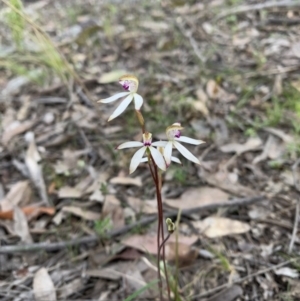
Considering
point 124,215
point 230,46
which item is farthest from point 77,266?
point 230,46

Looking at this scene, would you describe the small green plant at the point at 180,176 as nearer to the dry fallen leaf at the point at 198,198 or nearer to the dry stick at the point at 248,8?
the dry fallen leaf at the point at 198,198

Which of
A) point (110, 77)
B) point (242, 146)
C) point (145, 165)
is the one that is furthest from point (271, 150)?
point (110, 77)

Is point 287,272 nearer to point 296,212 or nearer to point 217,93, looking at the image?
point 296,212

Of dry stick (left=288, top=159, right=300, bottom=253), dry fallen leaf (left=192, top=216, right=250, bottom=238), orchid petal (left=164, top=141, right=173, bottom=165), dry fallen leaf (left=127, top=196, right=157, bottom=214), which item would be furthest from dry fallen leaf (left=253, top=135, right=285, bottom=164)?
orchid petal (left=164, top=141, right=173, bottom=165)

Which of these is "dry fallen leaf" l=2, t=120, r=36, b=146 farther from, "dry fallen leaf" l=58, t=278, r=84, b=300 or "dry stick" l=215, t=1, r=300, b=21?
"dry stick" l=215, t=1, r=300, b=21

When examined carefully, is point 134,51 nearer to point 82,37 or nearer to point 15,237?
point 82,37

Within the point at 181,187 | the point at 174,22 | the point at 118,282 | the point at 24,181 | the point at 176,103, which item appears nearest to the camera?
the point at 118,282
